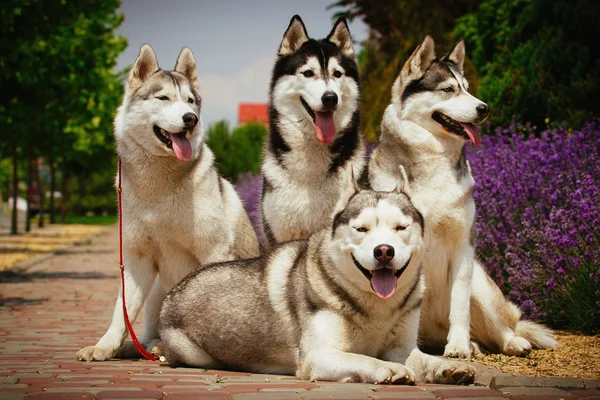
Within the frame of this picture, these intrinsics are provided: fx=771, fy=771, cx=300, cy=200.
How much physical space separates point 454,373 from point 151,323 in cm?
290

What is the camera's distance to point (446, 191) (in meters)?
5.90

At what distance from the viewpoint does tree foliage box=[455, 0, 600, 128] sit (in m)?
11.1

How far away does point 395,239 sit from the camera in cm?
475

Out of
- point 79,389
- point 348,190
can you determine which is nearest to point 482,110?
point 348,190

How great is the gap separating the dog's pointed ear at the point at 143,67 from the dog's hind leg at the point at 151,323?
168cm

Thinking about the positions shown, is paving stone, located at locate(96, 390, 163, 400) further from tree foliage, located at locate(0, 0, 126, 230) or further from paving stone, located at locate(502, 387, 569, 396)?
tree foliage, located at locate(0, 0, 126, 230)

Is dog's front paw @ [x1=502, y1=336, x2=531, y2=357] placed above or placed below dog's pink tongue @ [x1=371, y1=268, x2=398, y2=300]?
below

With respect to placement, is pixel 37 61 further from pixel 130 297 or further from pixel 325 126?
pixel 325 126

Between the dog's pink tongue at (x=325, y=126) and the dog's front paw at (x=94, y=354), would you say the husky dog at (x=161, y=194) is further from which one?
the dog's pink tongue at (x=325, y=126)

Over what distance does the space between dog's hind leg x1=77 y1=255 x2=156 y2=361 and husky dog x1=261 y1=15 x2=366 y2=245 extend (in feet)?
3.57

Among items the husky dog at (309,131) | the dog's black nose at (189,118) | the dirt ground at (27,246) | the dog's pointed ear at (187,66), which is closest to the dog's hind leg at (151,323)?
the husky dog at (309,131)

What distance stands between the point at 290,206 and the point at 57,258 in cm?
1310

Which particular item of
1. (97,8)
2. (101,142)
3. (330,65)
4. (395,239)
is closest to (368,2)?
(101,142)

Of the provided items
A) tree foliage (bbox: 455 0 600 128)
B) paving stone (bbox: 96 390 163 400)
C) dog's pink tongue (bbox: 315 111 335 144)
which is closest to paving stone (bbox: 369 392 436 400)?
paving stone (bbox: 96 390 163 400)
